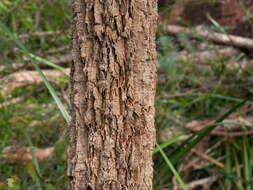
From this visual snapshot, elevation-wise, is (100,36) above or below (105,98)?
above

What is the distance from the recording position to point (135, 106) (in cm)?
96

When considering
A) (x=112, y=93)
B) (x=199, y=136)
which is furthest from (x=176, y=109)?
(x=112, y=93)

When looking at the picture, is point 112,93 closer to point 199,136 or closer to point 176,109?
point 199,136

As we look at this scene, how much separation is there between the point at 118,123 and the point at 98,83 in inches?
4.0

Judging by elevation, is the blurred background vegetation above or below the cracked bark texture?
below

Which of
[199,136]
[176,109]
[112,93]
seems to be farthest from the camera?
[176,109]

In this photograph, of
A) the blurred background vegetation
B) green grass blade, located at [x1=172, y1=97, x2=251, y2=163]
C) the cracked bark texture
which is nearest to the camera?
the cracked bark texture

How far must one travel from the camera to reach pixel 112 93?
95 cm

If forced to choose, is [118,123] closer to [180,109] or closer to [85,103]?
[85,103]

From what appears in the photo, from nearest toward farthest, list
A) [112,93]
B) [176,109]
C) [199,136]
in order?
[112,93]
[199,136]
[176,109]

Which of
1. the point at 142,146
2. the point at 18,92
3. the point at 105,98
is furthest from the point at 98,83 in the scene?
the point at 18,92

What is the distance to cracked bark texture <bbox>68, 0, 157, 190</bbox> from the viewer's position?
0.93 m

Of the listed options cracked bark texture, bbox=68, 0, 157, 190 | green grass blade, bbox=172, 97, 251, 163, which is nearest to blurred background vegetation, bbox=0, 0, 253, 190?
green grass blade, bbox=172, 97, 251, 163

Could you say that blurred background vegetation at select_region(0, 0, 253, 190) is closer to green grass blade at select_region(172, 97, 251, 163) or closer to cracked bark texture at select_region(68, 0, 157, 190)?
green grass blade at select_region(172, 97, 251, 163)
